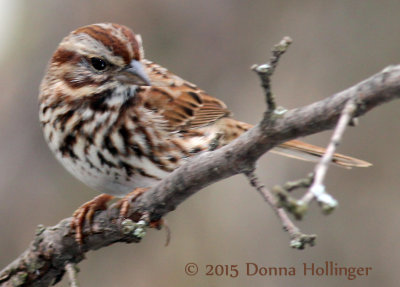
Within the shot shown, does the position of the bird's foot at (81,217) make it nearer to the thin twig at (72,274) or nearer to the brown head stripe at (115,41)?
the thin twig at (72,274)

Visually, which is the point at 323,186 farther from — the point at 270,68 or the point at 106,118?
the point at 106,118

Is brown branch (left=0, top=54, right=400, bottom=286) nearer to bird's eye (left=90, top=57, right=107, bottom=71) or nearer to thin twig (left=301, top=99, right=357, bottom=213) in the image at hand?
thin twig (left=301, top=99, right=357, bottom=213)

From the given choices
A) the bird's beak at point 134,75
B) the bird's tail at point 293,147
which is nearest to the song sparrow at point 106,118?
the bird's beak at point 134,75

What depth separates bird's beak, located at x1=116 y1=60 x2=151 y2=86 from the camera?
3.79 m

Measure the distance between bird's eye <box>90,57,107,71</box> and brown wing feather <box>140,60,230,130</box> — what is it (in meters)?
0.35

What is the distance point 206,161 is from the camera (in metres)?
2.83

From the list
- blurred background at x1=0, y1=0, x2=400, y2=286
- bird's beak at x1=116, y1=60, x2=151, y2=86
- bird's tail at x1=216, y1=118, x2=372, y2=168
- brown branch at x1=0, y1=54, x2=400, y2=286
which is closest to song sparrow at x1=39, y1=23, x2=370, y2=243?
bird's beak at x1=116, y1=60, x2=151, y2=86

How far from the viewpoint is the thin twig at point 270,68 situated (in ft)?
7.91

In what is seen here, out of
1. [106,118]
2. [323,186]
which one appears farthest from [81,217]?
[323,186]

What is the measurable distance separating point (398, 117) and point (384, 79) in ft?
11.7

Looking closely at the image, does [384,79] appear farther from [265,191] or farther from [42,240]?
[42,240]

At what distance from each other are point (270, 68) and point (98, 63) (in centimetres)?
162

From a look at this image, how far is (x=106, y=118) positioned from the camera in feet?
12.6

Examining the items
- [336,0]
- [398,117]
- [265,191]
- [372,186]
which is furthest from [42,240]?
[336,0]
